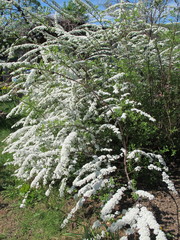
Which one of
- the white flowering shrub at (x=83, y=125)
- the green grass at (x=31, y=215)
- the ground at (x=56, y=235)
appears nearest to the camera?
the ground at (x=56, y=235)

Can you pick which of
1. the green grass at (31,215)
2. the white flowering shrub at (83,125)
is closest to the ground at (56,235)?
the green grass at (31,215)

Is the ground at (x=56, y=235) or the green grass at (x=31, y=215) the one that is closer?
the ground at (x=56, y=235)

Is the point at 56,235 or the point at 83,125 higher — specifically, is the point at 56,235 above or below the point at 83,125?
below

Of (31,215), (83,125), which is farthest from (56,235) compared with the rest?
(83,125)

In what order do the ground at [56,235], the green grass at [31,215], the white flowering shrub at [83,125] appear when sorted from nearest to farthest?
the ground at [56,235], the green grass at [31,215], the white flowering shrub at [83,125]

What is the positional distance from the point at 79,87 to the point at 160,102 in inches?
49.4

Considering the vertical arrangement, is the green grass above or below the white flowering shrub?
below

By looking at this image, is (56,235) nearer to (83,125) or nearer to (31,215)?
(31,215)

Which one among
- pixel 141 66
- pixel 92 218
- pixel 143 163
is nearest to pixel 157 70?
pixel 141 66

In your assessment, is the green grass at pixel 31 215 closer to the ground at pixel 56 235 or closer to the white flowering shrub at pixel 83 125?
the ground at pixel 56 235

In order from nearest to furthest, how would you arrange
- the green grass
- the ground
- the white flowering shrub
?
the ground < the green grass < the white flowering shrub

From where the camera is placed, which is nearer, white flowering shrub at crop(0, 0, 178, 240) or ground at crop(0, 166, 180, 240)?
ground at crop(0, 166, 180, 240)

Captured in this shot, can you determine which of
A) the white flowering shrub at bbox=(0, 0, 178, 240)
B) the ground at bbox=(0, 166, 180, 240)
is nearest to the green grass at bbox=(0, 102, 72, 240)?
the ground at bbox=(0, 166, 180, 240)

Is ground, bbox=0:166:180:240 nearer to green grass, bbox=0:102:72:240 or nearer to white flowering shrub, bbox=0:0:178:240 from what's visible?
green grass, bbox=0:102:72:240
